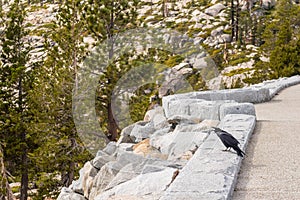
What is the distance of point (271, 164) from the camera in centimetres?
497

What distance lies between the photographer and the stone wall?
4.10 metres

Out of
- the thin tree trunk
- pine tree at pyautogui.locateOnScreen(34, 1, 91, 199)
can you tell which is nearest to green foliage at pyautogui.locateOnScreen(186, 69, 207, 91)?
pine tree at pyautogui.locateOnScreen(34, 1, 91, 199)

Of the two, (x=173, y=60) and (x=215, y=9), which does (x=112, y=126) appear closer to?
(x=173, y=60)

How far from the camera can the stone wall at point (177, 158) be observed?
4.10m

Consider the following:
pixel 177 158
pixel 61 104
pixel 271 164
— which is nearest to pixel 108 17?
pixel 61 104

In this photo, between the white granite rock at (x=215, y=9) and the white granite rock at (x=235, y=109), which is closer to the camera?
the white granite rock at (x=235, y=109)

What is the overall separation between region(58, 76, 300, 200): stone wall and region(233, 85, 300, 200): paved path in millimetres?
137

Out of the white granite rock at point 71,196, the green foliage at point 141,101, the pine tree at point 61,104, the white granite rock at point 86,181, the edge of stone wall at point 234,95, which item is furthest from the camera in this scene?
the pine tree at point 61,104

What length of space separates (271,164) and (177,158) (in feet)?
4.65

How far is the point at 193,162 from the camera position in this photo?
4.73 meters

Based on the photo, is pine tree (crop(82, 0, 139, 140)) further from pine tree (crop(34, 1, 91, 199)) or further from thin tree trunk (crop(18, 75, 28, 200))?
thin tree trunk (crop(18, 75, 28, 200))

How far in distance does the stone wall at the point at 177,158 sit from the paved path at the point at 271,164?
0.14 metres

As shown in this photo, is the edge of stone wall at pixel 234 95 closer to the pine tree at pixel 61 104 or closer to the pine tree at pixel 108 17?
the pine tree at pixel 108 17

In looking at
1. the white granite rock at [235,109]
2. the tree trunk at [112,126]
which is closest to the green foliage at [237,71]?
the tree trunk at [112,126]
